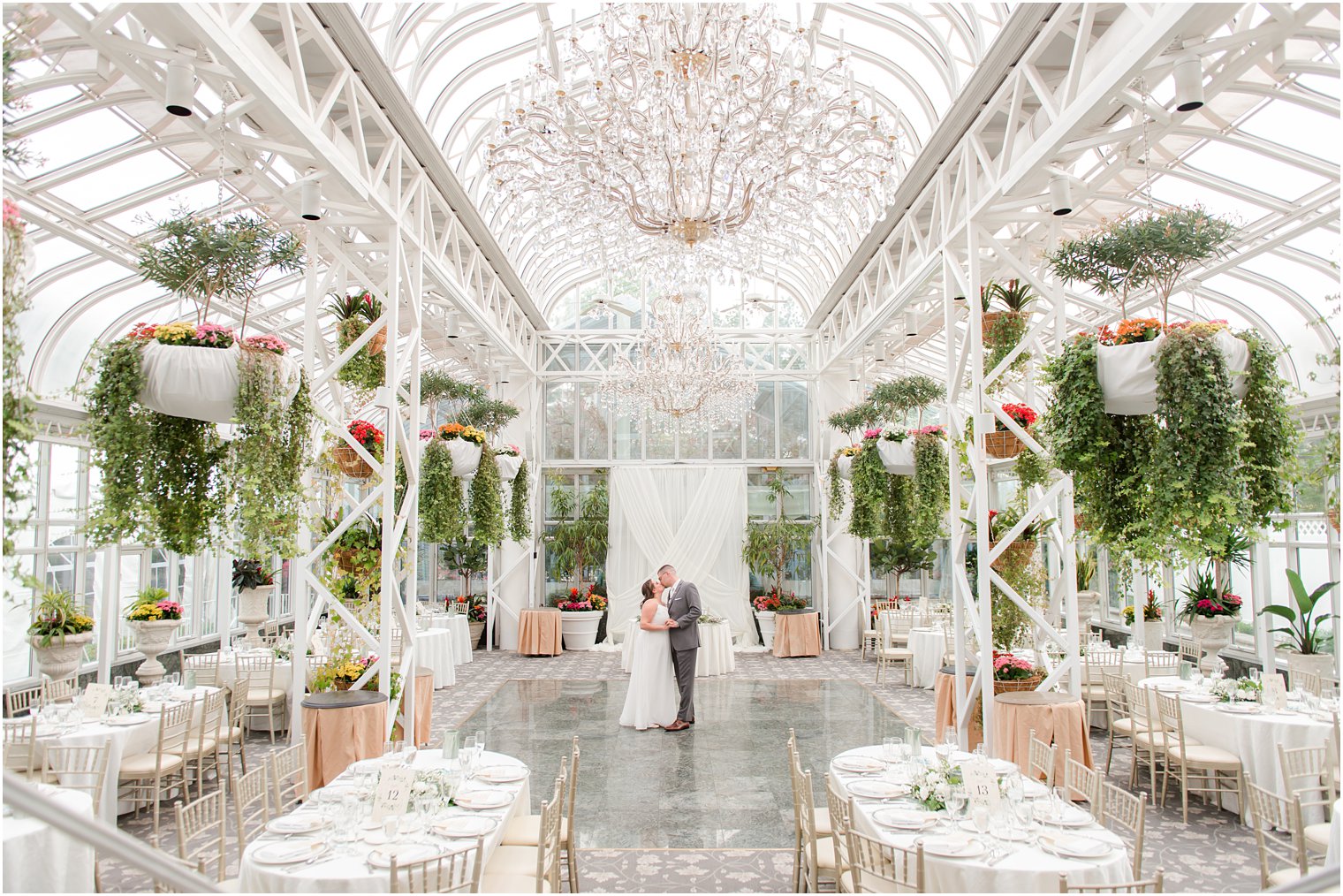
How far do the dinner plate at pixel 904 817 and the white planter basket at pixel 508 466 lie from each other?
30.7ft

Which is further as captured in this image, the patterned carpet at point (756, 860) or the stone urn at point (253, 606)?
the stone urn at point (253, 606)

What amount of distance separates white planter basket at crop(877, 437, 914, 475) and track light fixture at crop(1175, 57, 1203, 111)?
17.1 ft

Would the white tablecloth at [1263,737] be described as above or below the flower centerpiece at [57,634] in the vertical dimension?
below

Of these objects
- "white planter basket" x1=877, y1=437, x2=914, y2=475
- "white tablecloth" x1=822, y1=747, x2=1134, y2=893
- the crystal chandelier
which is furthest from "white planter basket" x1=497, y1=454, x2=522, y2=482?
"white tablecloth" x1=822, y1=747, x2=1134, y2=893

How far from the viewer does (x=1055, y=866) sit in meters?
3.72

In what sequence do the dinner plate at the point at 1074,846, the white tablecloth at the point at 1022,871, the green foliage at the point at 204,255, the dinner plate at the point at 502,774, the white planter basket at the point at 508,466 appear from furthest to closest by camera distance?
the white planter basket at the point at 508,466 → the dinner plate at the point at 502,774 → the green foliage at the point at 204,255 → the dinner plate at the point at 1074,846 → the white tablecloth at the point at 1022,871

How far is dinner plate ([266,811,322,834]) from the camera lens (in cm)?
407

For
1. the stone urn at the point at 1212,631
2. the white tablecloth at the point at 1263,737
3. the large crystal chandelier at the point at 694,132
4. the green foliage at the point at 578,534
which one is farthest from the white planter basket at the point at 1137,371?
the green foliage at the point at 578,534

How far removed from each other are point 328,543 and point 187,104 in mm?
3362

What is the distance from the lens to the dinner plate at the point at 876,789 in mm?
4656

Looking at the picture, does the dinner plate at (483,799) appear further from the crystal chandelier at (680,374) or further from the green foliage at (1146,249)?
the crystal chandelier at (680,374)

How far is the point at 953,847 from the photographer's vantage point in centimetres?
392

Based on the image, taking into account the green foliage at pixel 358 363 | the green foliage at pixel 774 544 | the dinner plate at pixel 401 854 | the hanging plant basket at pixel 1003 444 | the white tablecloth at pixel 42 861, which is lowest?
the white tablecloth at pixel 42 861

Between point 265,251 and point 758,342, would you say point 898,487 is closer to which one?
point 758,342
